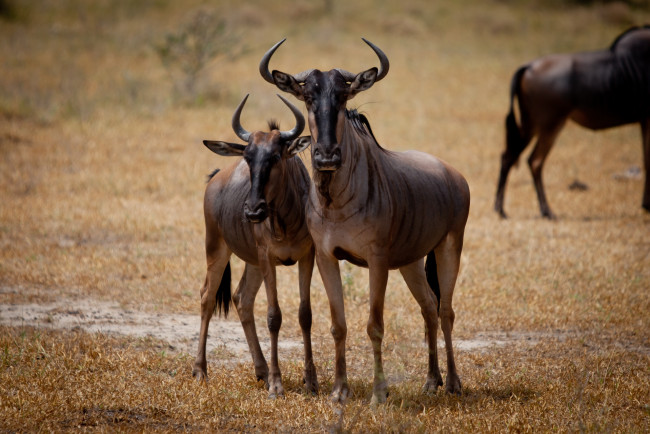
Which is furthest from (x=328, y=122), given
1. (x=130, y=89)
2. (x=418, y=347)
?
(x=130, y=89)

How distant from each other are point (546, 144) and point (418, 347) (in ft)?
22.1

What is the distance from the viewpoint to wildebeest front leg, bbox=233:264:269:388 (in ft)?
20.7

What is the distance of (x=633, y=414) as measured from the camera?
17.6ft

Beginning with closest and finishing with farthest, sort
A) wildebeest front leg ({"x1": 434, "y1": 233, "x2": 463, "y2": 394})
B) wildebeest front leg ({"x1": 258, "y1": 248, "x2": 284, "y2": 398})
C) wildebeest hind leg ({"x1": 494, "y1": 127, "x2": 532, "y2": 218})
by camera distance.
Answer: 1. wildebeest front leg ({"x1": 258, "y1": 248, "x2": 284, "y2": 398})
2. wildebeest front leg ({"x1": 434, "y1": 233, "x2": 463, "y2": 394})
3. wildebeest hind leg ({"x1": 494, "y1": 127, "x2": 532, "y2": 218})

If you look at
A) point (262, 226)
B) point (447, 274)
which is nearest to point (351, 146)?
point (262, 226)

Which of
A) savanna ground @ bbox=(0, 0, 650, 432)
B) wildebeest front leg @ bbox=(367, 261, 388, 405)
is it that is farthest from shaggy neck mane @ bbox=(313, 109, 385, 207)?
savanna ground @ bbox=(0, 0, 650, 432)

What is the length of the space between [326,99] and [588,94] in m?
8.62

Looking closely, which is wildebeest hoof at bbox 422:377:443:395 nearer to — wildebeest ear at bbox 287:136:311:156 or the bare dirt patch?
the bare dirt patch

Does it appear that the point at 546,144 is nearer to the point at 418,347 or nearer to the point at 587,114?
the point at 587,114

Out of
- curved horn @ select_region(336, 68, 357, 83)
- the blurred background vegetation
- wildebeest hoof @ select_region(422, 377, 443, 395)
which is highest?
the blurred background vegetation

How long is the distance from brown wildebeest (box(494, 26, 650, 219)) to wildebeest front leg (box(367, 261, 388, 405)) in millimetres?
7337

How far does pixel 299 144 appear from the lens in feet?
19.2

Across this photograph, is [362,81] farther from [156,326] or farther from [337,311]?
[156,326]

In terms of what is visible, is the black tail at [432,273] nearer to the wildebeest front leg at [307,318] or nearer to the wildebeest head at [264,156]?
the wildebeest front leg at [307,318]
